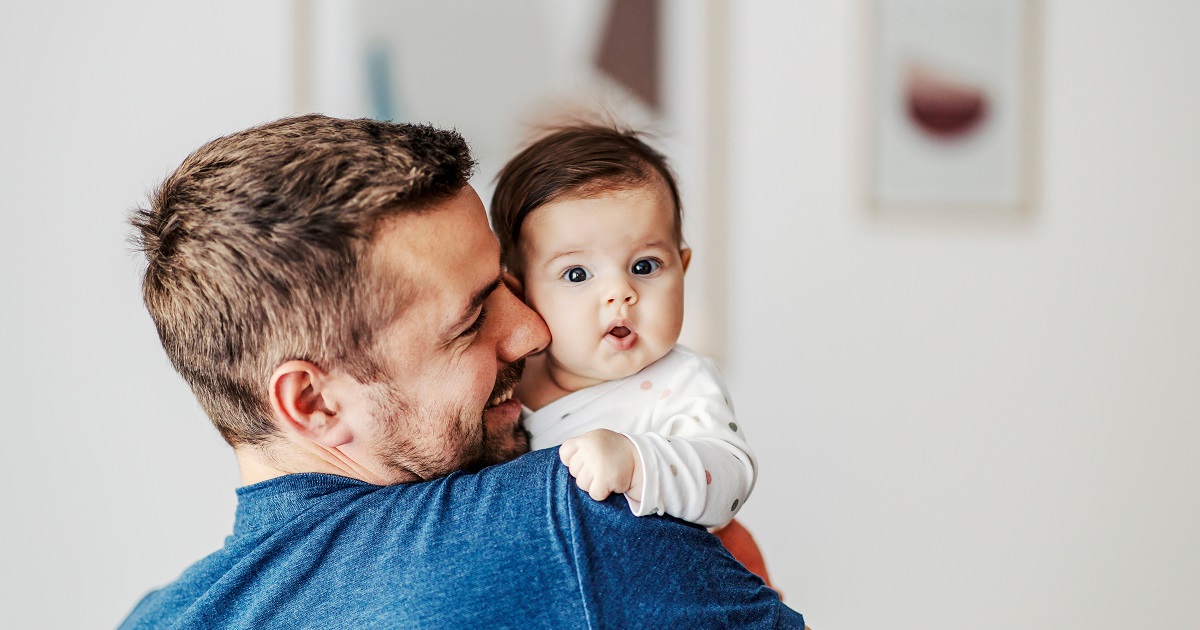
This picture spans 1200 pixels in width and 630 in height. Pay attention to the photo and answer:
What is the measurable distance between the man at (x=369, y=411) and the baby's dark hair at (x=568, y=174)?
15cm

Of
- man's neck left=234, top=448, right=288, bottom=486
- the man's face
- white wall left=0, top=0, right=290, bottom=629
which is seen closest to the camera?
the man's face

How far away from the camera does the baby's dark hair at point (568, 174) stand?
4.12 feet

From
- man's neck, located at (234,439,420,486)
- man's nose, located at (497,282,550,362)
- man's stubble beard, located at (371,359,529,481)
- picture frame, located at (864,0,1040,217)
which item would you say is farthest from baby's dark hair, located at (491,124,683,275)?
picture frame, located at (864,0,1040,217)

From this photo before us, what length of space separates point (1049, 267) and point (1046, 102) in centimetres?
48

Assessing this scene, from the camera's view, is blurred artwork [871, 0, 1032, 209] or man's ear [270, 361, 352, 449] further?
blurred artwork [871, 0, 1032, 209]

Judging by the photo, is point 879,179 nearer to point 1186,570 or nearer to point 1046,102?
point 1046,102

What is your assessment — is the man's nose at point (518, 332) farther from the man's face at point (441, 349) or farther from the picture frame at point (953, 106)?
the picture frame at point (953, 106)

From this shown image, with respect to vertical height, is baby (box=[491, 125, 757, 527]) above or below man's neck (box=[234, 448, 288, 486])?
above

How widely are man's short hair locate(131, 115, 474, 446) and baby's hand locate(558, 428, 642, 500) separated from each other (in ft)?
0.79

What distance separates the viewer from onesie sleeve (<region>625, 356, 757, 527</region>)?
1003 millimetres

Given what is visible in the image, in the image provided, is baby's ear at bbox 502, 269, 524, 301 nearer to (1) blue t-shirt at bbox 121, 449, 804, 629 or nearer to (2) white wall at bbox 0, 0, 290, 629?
(1) blue t-shirt at bbox 121, 449, 804, 629

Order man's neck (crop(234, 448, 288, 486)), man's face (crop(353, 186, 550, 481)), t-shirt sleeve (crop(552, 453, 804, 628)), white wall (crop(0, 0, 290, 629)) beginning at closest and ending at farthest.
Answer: t-shirt sleeve (crop(552, 453, 804, 628)), man's face (crop(353, 186, 550, 481)), man's neck (crop(234, 448, 288, 486)), white wall (crop(0, 0, 290, 629))

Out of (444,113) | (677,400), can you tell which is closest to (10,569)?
(444,113)

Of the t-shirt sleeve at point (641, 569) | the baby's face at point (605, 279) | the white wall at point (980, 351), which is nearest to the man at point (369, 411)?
the t-shirt sleeve at point (641, 569)
